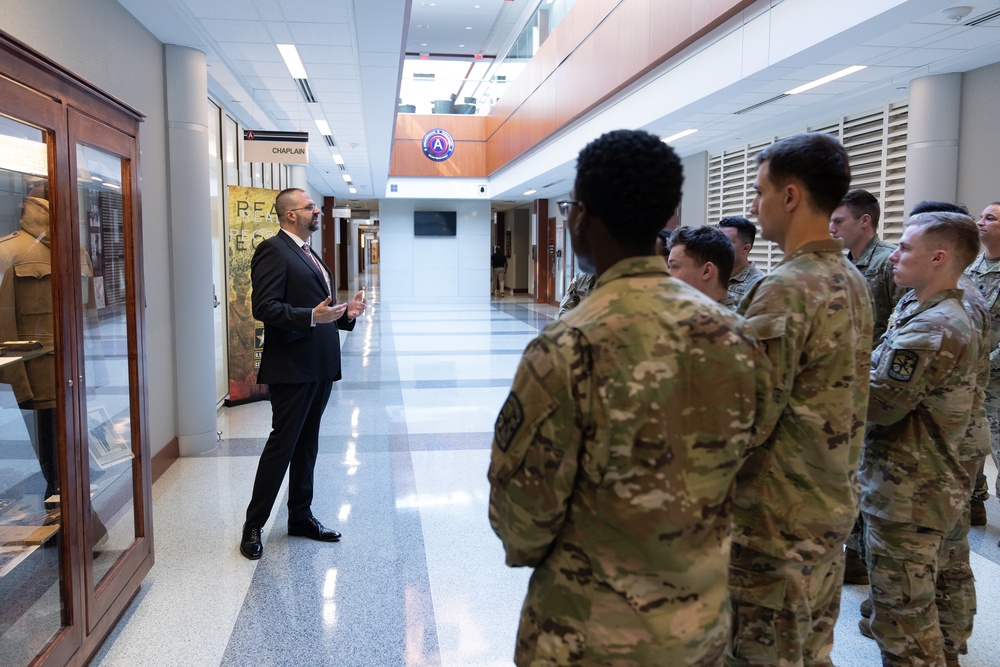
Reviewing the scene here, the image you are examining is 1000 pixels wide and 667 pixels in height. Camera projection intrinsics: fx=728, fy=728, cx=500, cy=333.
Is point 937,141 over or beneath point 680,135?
beneath

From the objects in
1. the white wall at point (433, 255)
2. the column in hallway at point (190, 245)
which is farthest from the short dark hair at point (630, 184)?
the white wall at point (433, 255)

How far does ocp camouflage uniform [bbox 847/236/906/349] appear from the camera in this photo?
332cm

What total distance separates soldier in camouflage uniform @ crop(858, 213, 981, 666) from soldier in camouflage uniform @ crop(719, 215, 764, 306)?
130 cm

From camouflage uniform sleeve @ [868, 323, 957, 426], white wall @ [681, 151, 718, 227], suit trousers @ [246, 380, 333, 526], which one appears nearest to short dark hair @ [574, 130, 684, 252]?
camouflage uniform sleeve @ [868, 323, 957, 426]

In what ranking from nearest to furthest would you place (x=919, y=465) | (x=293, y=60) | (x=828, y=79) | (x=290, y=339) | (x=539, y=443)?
(x=539, y=443)
(x=919, y=465)
(x=290, y=339)
(x=828, y=79)
(x=293, y=60)

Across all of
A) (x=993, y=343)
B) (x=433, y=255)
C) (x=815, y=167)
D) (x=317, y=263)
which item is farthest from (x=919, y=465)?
(x=433, y=255)

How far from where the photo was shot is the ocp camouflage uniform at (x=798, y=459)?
1.60 meters

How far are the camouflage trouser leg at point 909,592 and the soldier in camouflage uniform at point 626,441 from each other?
128cm

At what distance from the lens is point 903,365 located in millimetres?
2125

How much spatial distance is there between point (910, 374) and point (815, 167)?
811 millimetres

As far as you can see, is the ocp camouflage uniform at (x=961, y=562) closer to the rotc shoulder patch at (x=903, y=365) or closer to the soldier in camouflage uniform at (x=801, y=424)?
the rotc shoulder patch at (x=903, y=365)

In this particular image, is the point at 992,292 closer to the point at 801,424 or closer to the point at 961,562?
the point at 961,562

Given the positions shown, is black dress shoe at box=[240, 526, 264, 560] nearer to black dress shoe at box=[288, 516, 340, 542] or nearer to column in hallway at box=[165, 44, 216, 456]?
black dress shoe at box=[288, 516, 340, 542]

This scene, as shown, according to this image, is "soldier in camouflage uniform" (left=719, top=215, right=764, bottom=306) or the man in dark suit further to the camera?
"soldier in camouflage uniform" (left=719, top=215, right=764, bottom=306)
